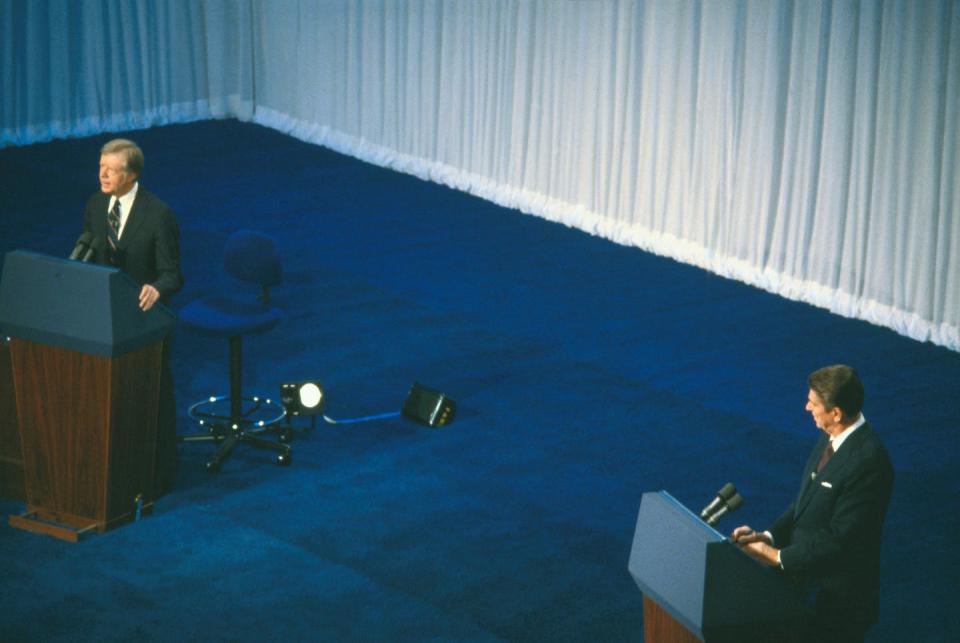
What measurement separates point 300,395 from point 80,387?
1375 mm

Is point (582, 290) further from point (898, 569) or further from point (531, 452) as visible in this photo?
point (898, 569)

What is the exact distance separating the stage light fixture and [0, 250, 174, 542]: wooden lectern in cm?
100

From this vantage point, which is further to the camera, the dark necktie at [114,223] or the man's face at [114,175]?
the dark necktie at [114,223]

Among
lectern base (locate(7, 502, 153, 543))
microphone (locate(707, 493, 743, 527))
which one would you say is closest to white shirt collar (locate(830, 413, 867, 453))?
microphone (locate(707, 493, 743, 527))

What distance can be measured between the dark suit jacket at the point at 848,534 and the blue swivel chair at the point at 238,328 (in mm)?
3028

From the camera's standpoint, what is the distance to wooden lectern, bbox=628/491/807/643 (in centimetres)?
378

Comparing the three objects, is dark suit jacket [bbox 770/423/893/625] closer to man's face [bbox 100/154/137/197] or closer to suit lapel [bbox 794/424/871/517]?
suit lapel [bbox 794/424/871/517]

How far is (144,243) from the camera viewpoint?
6137mm

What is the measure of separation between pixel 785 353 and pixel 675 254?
6.66 feet

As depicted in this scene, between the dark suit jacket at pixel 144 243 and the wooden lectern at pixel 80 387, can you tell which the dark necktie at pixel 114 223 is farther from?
the wooden lectern at pixel 80 387

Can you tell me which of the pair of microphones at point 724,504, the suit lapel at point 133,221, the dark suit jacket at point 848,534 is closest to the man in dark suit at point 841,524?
the dark suit jacket at point 848,534

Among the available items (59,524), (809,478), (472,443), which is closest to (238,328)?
(59,524)

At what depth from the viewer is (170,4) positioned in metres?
14.0

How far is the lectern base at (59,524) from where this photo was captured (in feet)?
19.2
